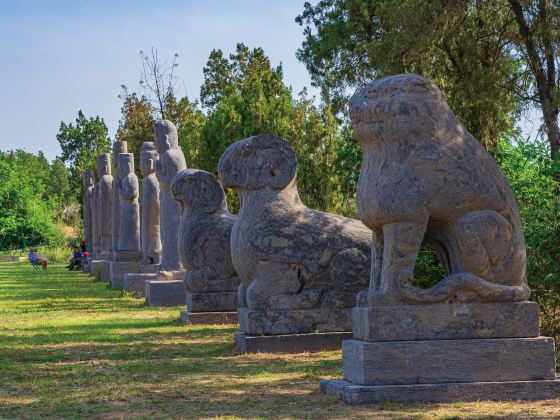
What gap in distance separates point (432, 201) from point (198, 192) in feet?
25.5

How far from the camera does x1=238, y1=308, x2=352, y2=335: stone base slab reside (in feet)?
39.2

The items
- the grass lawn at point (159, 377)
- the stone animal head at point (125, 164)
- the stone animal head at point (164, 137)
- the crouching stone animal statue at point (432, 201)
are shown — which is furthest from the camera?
the stone animal head at point (125, 164)

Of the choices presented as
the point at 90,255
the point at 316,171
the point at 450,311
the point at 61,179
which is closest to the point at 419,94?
the point at 450,311

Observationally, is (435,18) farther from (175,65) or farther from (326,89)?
(175,65)

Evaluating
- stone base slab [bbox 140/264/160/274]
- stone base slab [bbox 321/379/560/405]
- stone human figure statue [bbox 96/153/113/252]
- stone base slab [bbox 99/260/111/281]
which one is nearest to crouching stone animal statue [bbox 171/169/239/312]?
stone base slab [bbox 321/379/560/405]

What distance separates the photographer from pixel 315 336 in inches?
475

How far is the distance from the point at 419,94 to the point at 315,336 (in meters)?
4.20

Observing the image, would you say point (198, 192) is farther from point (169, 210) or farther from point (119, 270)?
point (119, 270)

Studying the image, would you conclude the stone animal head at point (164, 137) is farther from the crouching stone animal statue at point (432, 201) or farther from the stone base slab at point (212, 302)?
the crouching stone animal statue at point (432, 201)

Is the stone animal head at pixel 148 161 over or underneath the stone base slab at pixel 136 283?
over

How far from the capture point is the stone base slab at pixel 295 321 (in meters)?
11.9

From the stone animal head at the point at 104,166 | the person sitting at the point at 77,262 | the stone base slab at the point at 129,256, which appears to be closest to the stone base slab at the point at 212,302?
the stone base slab at the point at 129,256

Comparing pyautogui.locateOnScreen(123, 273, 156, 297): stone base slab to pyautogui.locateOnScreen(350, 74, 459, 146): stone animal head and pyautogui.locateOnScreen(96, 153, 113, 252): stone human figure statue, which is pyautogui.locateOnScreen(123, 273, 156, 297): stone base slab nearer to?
pyautogui.locateOnScreen(96, 153, 113, 252): stone human figure statue

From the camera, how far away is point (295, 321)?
12.1 meters
